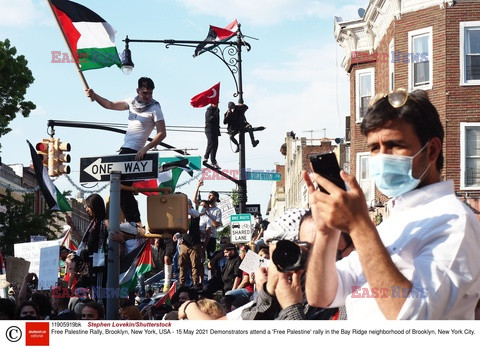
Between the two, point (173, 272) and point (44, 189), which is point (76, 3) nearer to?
point (44, 189)

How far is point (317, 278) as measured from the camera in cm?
308

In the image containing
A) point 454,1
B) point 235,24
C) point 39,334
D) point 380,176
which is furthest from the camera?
point 454,1

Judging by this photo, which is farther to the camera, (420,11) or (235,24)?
(420,11)

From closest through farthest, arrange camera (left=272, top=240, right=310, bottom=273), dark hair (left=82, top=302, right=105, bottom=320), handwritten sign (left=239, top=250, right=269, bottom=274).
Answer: camera (left=272, top=240, right=310, bottom=273) → dark hair (left=82, top=302, right=105, bottom=320) → handwritten sign (left=239, top=250, right=269, bottom=274)

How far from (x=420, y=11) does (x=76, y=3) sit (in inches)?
693

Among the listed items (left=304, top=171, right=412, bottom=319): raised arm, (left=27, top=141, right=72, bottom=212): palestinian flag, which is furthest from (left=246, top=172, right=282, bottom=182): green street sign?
(left=304, top=171, right=412, bottom=319): raised arm

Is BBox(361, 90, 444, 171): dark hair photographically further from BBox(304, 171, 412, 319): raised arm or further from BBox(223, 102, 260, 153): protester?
BBox(223, 102, 260, 153): protester

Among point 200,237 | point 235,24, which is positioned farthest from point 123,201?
point 235,24

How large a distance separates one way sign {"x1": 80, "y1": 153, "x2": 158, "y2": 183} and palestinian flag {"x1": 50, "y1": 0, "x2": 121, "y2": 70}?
4.48 ft

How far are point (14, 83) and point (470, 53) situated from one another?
15345mm

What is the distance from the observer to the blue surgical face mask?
2996 mm

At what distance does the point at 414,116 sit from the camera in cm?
308

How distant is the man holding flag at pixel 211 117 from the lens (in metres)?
17.8

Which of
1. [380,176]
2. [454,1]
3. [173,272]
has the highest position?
[454,1]
